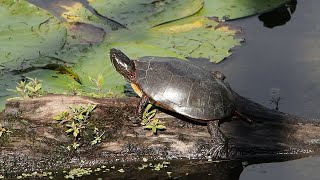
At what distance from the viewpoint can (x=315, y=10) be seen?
691cm

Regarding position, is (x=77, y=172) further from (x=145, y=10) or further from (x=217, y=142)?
(x=145, y=10)

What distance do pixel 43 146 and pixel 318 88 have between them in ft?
9.03

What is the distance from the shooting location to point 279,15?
6871mm

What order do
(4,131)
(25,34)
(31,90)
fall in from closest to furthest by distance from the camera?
(4,131) < (31,90) < (25,34)

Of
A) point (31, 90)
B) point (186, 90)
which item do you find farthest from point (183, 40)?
point (31, 90)

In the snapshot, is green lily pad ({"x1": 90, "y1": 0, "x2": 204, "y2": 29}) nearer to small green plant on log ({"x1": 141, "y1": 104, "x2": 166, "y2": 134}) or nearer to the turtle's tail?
small green plant on log ({"x1": 141, "y1": 104, "x2": 166, "y2": 134})

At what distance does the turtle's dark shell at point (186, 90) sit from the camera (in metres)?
4.38

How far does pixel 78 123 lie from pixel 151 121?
56cm

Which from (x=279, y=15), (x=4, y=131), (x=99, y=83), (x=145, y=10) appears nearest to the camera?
(x=4, y=131)

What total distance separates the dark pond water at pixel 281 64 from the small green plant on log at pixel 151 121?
128 cm

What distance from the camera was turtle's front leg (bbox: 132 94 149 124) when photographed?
14.5ft

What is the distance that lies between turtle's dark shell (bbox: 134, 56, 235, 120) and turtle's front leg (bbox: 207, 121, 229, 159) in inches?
2.8

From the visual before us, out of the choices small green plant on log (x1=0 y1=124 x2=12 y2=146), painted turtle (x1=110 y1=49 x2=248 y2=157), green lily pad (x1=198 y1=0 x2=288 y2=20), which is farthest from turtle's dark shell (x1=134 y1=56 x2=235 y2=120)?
green lily pad (x1=198 y1=0 x2=288 y2=20)

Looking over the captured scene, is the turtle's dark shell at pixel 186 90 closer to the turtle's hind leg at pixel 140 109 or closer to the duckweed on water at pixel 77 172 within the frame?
the turtle's hind leg at pixel 140 109
